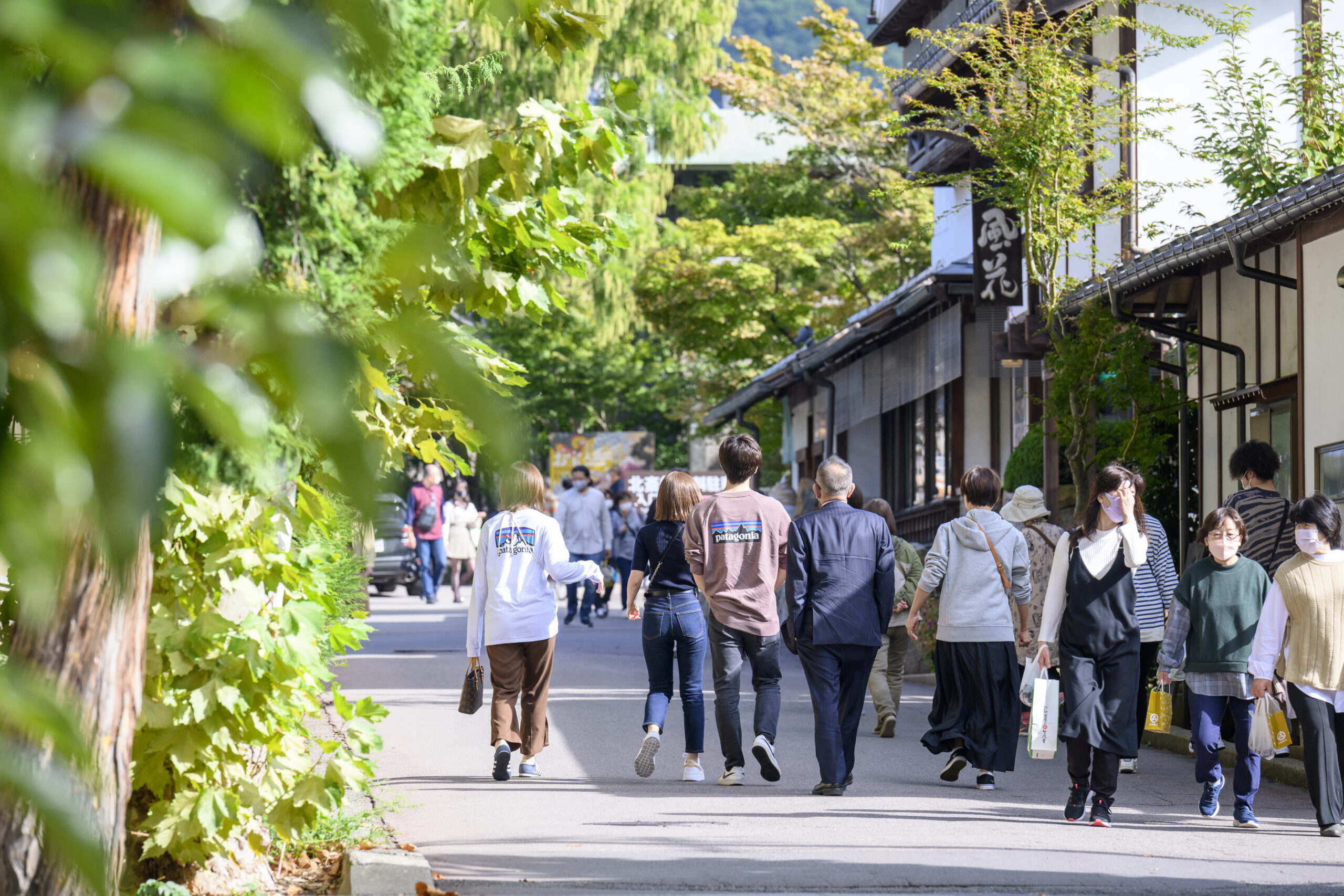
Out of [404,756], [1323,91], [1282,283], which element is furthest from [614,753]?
[1323,91]

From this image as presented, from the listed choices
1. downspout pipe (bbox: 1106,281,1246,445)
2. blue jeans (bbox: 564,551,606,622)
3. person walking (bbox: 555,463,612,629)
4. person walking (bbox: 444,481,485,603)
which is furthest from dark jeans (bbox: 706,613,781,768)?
person walking (bbox: 444,481,485,603)

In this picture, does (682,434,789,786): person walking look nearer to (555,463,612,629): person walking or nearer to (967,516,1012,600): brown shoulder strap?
(967,516,1012,600): brown shoulder strap

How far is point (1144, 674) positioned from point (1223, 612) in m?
2.42

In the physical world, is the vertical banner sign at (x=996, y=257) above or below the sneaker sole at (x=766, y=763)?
above

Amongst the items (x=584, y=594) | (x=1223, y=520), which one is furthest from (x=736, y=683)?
(x=584, y=594)

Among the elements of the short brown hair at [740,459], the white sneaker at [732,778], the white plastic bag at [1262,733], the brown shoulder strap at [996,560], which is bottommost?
the white sneaker at [732,778]

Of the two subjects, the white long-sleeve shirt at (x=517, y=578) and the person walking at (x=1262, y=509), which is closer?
the white long-sleeve shirt at (x=517, y=578)

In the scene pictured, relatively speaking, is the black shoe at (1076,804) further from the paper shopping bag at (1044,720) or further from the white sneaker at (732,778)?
the white sneaker at (732,778)

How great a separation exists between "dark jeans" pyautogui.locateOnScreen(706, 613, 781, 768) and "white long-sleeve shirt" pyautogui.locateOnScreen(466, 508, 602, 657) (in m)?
0.92

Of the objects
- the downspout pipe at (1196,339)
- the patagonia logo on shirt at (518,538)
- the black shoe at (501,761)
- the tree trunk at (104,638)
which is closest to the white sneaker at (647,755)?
the black shoe at (501,761)

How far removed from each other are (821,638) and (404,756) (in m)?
2.97

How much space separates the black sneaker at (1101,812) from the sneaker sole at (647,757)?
2.33 metres

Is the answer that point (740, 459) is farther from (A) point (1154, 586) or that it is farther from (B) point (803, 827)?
(A) point (1154, 586)

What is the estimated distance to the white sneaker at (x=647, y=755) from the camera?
8.56m
